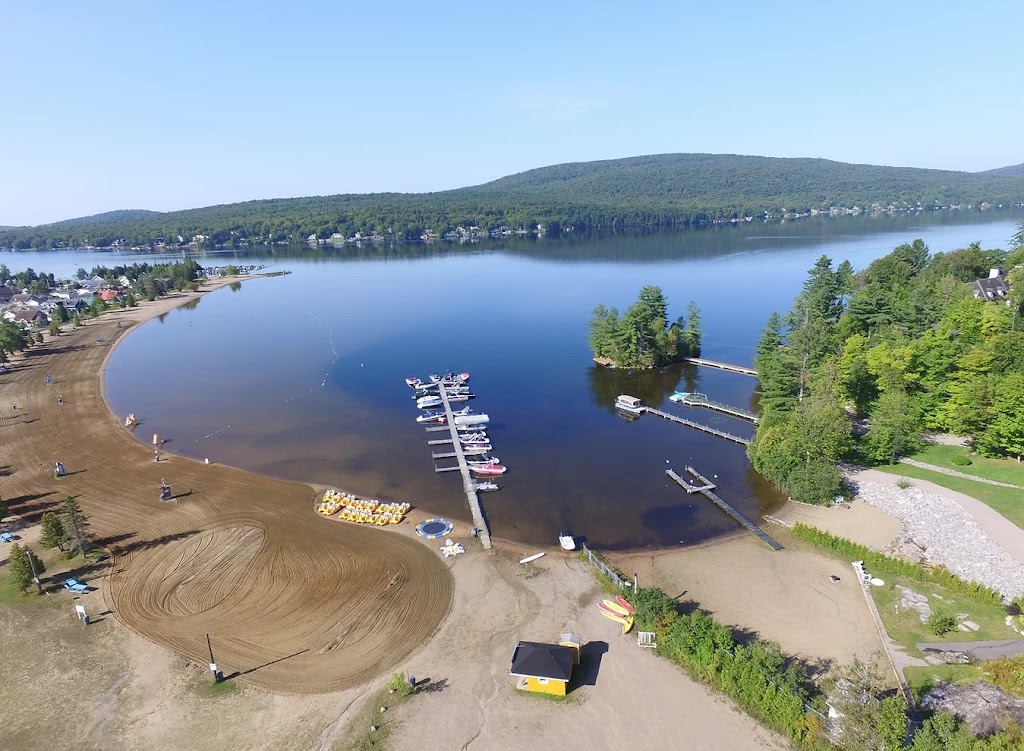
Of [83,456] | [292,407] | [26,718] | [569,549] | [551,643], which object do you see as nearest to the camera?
[26,718]

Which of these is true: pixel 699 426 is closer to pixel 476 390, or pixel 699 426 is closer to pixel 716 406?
pixel 716 406

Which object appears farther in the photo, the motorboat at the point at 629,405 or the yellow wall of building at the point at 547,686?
the motorboat at the point at 629,405

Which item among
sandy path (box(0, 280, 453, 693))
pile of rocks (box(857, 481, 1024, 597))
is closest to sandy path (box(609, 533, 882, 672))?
pile of rocks (box(857, 481, 1024, 597))

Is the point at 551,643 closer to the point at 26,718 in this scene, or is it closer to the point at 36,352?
the point at 26,718

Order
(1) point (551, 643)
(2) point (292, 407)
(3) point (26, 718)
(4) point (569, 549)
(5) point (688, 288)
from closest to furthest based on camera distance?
1. (3) point (26, 718)
2. (1) point (551, 643)
3. (4) point (569, 549)
4. (2) point (292, 407)
5. (5) point (688, 288)

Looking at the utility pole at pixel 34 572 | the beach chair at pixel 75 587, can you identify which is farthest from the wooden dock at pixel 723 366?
the utility pole at pixel 34 572

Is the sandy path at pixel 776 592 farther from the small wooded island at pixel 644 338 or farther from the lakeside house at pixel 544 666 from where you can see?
the small wooded island at pixel 644 338

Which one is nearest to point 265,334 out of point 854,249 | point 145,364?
point 145,364

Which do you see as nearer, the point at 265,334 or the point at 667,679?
the point at 667,679
